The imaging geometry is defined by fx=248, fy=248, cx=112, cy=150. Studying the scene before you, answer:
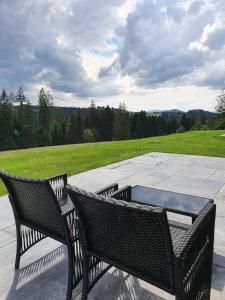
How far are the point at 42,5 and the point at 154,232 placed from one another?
671cm

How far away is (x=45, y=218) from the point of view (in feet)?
6.31

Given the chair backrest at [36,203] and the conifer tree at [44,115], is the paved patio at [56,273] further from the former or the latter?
the conifer tree at [44,115]

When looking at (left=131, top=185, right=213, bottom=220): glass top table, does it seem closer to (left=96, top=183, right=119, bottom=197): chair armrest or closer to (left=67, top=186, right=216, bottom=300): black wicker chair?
(left=96, top=183, right=119, bottom=197): chair armrest

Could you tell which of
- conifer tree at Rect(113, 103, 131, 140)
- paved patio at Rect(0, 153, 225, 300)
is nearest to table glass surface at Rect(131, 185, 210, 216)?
paved patio at Rect(0, 153, 225, 300)

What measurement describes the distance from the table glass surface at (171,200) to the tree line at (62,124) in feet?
124

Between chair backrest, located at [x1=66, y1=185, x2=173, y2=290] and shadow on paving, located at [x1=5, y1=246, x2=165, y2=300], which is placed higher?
chair backrest, located at [x1=66, y1=185, x2=173, y2=290]

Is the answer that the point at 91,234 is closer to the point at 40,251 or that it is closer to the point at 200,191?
the point at 40,251

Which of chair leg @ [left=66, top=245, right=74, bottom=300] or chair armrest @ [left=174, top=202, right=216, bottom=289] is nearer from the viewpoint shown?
chair armrest @ [left=174, top=202, right=216, bottom=289]

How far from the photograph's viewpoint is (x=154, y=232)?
1.27m

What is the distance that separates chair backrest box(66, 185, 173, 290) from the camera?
1.26 meters

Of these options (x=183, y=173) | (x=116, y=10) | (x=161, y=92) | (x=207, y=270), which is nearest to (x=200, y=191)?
(x=183, y=173)

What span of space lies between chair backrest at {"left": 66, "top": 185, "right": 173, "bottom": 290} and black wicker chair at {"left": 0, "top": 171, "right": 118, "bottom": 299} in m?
0.23

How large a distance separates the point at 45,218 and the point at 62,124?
4748 centimetres

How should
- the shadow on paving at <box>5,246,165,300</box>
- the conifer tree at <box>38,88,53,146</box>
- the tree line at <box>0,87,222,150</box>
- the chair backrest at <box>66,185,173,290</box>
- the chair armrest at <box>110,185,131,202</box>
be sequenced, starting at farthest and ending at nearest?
the conifer tree at <box>38,88,53,146</box>, the tree line at <box>0,87,222,150</box>, the chair armrest at <box>110,185,131,202</box>, the shadow on paving at <box>5,246,165,300</box>, the chair backrest at <box>66,185,173,290</box>
